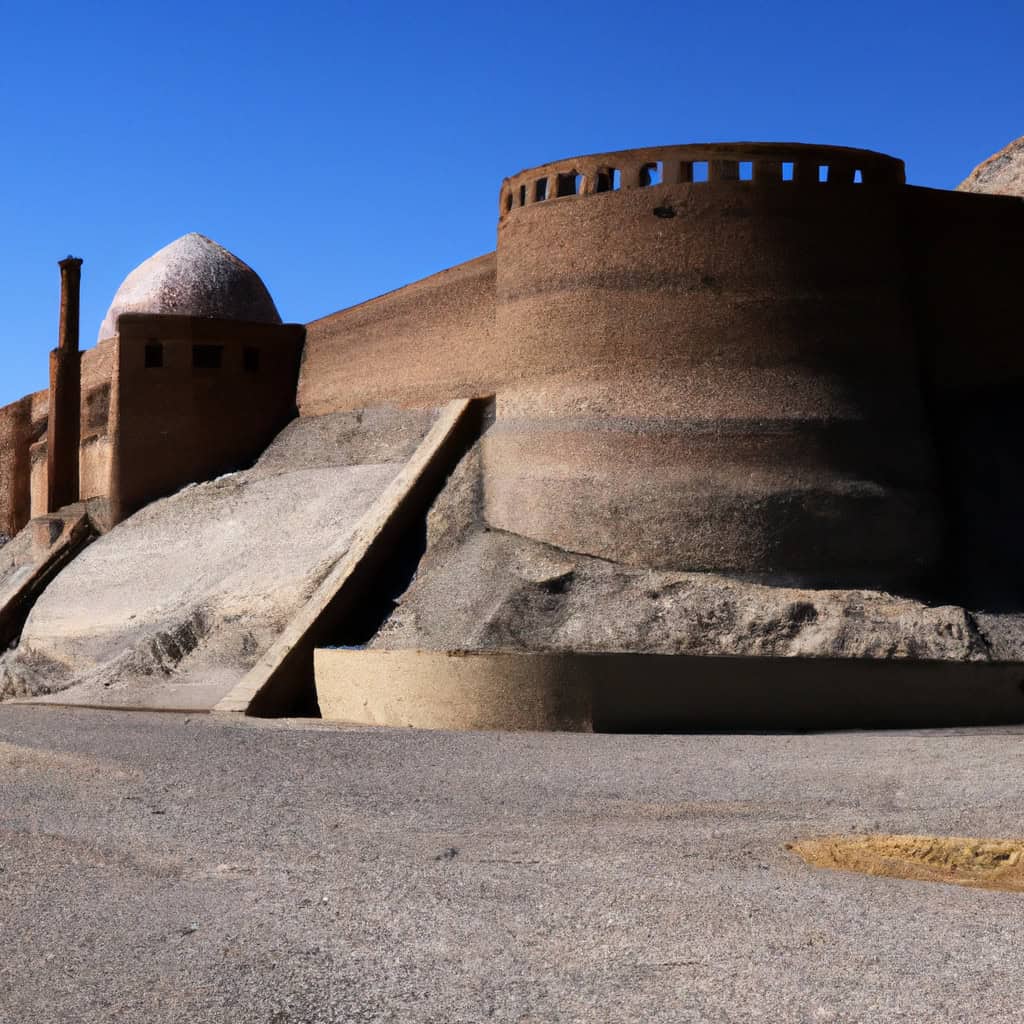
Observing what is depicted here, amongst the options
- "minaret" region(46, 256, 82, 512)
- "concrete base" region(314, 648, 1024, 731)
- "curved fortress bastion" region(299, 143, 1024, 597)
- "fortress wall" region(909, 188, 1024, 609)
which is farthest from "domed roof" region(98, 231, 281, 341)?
"concrete base" region(314, 648, 1024, 731)

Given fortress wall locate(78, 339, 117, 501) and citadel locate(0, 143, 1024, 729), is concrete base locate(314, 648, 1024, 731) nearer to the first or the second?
citadel locate(0, 143, 1024, 729)

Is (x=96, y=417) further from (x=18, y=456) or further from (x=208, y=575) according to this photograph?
(x=208, y=575)

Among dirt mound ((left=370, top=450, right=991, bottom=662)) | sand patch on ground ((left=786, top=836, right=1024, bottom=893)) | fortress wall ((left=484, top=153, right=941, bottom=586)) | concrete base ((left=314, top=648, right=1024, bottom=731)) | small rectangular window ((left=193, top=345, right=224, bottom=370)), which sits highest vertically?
small rectangular window ((left=193, top=345, right=224, bottom=370))

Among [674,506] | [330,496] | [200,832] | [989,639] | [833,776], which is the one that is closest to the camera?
[200,832]

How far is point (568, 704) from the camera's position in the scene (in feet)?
40.9

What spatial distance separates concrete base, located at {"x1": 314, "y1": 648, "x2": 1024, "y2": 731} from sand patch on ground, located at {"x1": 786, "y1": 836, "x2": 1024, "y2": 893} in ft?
15.6

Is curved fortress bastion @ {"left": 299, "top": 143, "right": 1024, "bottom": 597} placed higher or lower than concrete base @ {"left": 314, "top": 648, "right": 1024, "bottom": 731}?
higher

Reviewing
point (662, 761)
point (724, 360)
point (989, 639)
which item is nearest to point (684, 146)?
point (724, 360)

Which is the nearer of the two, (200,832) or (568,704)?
(200,832)

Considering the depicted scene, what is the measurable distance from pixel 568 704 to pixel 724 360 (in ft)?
14.1

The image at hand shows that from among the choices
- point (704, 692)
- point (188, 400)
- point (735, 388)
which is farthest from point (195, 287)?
point (704, 692)

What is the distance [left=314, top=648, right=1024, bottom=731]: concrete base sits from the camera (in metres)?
12.5

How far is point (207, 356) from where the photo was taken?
23.2 meters

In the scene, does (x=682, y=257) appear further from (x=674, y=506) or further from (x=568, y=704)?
(x=568, y=704)
